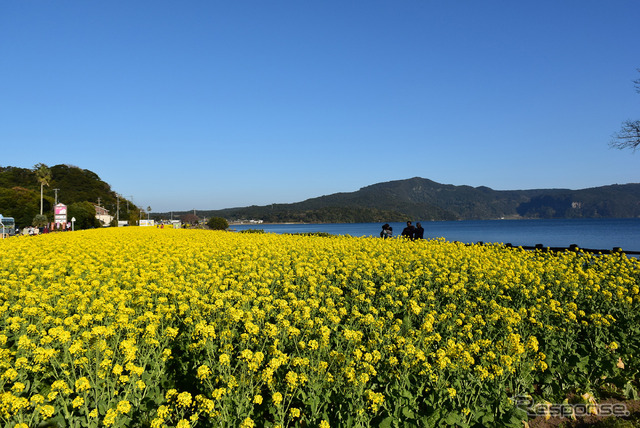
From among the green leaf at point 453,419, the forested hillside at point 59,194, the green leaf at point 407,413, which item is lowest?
the green leaf at point 453,419

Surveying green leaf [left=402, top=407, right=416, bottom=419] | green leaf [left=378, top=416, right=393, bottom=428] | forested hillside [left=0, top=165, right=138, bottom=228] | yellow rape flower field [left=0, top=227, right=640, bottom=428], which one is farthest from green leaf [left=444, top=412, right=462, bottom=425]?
forested hillside [left=0, top=165, right=138, bottom=228]

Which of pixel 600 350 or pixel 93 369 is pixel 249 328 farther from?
pixel 600 350

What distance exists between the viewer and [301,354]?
562cm

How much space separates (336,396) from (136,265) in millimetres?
9249

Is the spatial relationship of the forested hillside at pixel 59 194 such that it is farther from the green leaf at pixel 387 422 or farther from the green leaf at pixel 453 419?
the green leaf at pixel 453 419

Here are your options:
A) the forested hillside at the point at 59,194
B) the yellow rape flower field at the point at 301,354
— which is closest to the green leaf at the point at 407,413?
the yellow rape flower field at the point at 301,354

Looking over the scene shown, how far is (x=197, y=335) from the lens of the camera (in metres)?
6.00

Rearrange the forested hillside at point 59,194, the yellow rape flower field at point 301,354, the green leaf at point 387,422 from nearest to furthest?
the green leaf at point 387,422 → the yellow rape flower field at point 301,354 → the forested hillside at point 59,194

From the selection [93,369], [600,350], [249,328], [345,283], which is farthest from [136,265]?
[600,350]

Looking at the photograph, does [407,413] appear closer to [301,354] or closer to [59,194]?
[301,354]

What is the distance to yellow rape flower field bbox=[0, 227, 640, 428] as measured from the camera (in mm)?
4535

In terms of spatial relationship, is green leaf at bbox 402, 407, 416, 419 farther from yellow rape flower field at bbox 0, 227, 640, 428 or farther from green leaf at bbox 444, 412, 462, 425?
green leaf at bbox 444, 412, 462, 425

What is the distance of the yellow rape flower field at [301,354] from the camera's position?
179 inches

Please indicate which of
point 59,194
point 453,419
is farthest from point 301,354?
point 59,194
